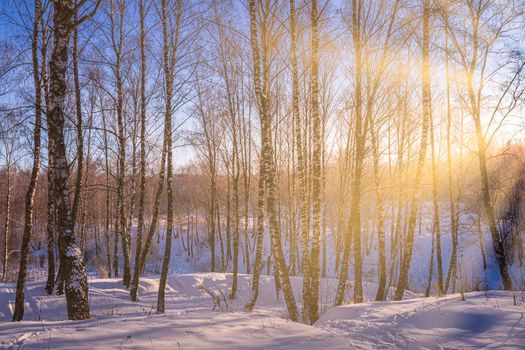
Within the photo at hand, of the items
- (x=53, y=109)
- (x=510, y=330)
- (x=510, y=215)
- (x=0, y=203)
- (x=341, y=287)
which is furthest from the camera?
(x=0, y=203)

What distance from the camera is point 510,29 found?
A: 10469mm

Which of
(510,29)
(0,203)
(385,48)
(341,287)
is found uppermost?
(510,29)

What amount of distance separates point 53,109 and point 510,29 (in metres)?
13.9

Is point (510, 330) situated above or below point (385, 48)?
below

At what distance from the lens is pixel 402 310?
5.95 meters

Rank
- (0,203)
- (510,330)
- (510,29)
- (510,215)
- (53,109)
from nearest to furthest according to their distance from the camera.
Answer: (510,330)
(53,109)
(510,29)
(510,215)
(0,203)

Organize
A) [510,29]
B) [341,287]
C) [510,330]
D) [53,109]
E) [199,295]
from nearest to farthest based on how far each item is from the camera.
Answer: [510,330] → [53,109] → [341,287] → [510,29] → [199,295]

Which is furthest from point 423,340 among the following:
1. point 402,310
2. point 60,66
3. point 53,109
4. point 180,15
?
point 180,15

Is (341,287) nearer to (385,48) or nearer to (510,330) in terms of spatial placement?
(510,330)

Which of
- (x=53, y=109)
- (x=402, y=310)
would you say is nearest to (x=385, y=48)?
(x=402, y=310)

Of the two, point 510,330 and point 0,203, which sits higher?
point 0,203

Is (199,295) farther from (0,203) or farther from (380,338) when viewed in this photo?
(0,203)

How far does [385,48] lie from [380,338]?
26.9 ft

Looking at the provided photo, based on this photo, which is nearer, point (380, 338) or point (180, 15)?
point (380, 338)
